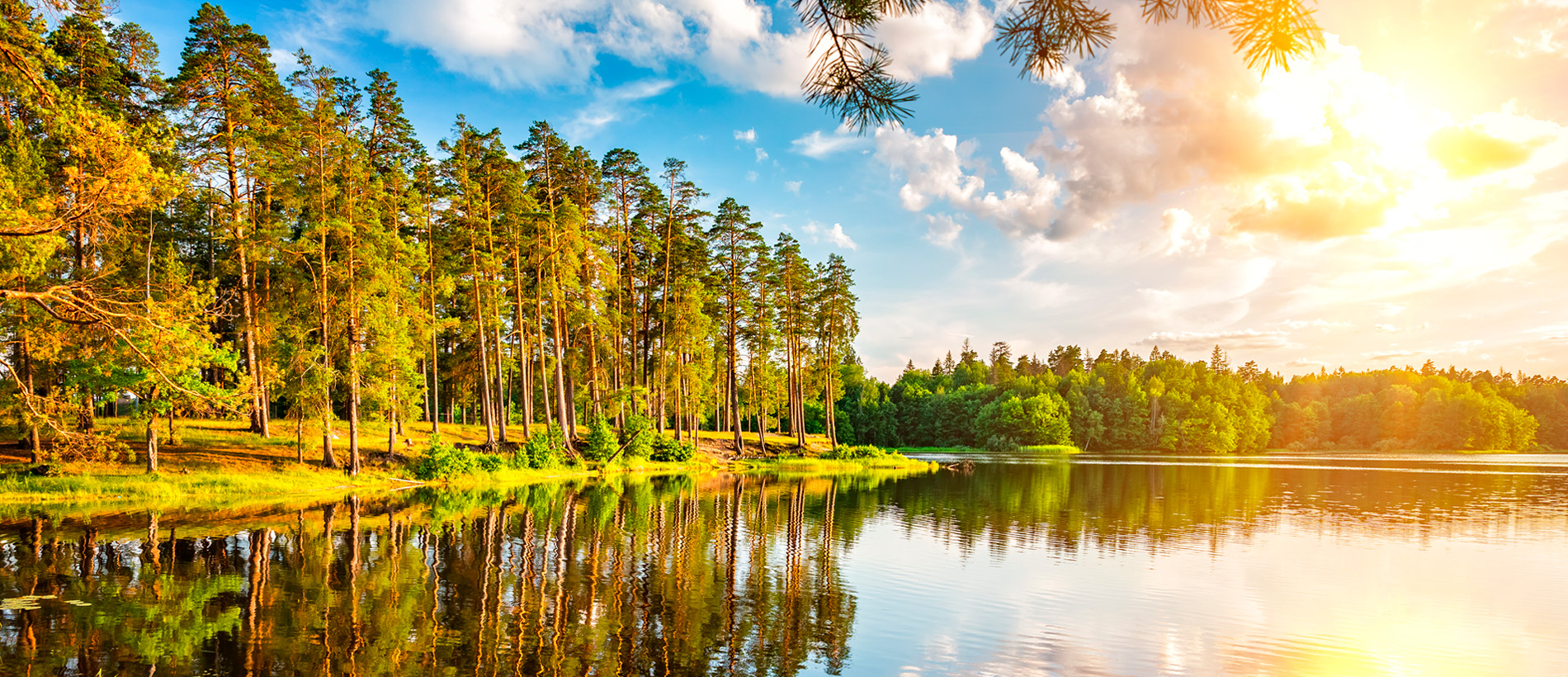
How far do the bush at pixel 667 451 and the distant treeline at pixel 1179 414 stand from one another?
177ft

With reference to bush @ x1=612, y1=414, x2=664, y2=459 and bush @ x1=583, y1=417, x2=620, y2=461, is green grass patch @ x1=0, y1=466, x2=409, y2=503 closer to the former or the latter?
bush @ x1=583, y1=417, x2=620, y2=461

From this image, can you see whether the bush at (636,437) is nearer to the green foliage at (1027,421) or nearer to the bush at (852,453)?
the bush at (852,453)

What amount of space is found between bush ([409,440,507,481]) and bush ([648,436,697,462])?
13.4m

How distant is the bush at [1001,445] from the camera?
4018 inches

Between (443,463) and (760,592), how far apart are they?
23.5 m

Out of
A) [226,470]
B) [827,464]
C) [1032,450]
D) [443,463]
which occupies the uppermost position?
[226,470]

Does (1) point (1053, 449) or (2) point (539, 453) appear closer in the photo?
(2) point (539, 453)

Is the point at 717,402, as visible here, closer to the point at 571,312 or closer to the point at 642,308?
→ the point at 642,308

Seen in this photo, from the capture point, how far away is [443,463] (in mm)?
32562

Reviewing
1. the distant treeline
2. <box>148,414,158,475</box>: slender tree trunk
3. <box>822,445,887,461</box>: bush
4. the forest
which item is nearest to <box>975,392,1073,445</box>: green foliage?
the distant treeline

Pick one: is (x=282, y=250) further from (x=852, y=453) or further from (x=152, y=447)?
(x=852, y=453)

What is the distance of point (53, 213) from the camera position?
10.5 m

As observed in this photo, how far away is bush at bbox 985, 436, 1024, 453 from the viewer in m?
102

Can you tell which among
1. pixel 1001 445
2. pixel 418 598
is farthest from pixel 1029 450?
pixel 418 598
